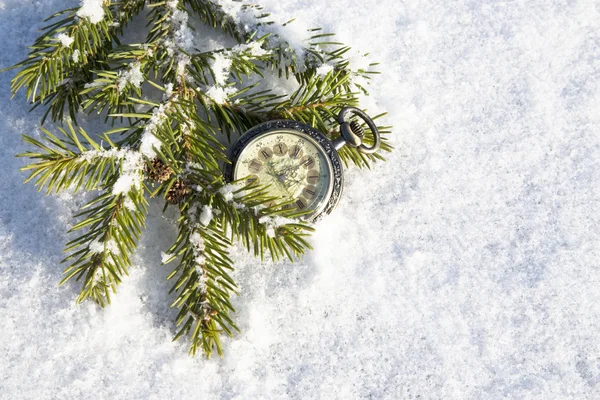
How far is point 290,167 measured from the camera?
1.65m

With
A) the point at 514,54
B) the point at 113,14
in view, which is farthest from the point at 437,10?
the point at 113,14

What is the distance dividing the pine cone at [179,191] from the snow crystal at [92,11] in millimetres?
493

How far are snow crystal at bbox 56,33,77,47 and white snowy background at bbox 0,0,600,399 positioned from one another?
24 cm

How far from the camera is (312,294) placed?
5.67ft

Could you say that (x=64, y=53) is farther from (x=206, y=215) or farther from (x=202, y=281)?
(x=202, y=281)

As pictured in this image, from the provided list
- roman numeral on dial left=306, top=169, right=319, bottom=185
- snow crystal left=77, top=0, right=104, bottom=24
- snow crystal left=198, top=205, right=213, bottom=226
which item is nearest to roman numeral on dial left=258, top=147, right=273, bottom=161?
roman numeral on dial left=306, top=169, right=319, bottom=185

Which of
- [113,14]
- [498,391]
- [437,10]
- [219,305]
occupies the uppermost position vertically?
[437,10]

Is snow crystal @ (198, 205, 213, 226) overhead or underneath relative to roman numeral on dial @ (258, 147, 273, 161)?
underneath

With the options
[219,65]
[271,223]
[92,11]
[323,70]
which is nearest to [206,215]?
[271,223]

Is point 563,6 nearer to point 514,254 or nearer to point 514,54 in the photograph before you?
point 514,54

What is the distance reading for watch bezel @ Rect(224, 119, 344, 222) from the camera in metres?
1.62

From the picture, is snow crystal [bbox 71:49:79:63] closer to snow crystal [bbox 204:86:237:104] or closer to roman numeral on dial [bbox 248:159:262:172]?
snow crystal [bbox 204:86:237:104]

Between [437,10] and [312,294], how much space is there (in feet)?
3.40

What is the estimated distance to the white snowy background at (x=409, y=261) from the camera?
1643 millimetres
